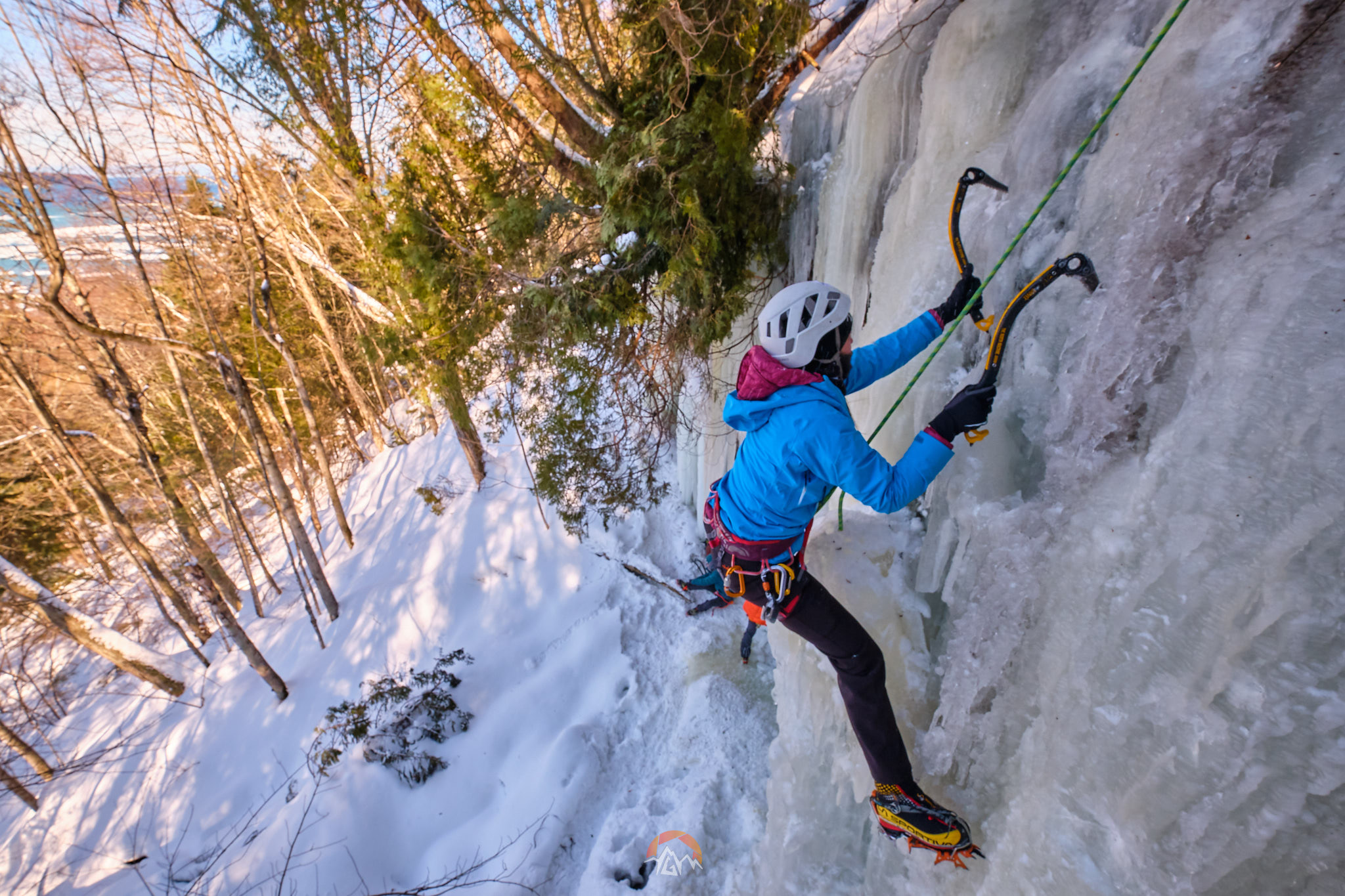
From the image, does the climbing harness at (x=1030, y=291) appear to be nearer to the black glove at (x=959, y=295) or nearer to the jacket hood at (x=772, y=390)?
the black glove at (x=959, y=295)

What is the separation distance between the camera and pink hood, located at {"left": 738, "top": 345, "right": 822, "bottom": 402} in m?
1.80

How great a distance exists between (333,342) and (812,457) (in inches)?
446

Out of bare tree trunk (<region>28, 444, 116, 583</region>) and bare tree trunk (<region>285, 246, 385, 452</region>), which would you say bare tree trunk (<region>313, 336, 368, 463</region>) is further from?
bare tree trunk (<region>28, 444, 116, 583</region>)

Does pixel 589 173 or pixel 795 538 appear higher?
pixel 589 173

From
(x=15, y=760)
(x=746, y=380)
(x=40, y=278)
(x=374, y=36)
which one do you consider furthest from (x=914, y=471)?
(x=15, y=760)

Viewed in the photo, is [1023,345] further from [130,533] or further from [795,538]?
[130,533]

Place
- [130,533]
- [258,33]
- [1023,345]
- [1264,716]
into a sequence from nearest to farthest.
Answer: [1264,716]
[1023,345]
[258,33]
[130,533]

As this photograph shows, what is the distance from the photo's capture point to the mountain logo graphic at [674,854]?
12.0ft

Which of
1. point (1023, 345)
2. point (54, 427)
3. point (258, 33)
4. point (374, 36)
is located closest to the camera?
point (1023, 345)

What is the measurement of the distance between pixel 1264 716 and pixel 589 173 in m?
4.68

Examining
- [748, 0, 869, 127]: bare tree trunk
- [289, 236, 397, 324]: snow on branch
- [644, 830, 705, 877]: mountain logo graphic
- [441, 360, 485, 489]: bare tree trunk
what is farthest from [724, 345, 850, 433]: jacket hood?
Result: [289, 236, 397, 324]: snow on branch

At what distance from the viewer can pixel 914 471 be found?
1.62m

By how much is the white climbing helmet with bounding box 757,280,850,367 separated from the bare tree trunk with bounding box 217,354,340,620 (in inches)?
290

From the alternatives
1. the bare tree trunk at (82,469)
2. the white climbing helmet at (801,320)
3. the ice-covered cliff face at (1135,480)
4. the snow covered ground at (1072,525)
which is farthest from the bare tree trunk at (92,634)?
the ice-covered cliff face at (1135,480)
